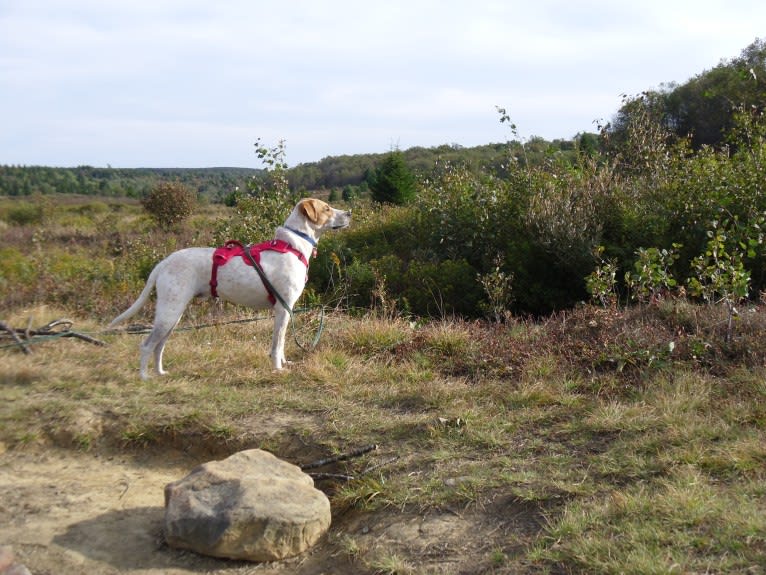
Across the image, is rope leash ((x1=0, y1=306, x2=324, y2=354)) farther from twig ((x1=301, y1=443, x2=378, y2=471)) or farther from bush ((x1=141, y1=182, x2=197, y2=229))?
bush ((x1=141, y1=182, x2=197, y2=229))

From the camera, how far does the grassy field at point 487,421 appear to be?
354cm

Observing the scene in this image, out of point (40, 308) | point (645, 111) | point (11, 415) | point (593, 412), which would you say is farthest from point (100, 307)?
point (645, 111)

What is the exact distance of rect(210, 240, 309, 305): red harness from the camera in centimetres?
571

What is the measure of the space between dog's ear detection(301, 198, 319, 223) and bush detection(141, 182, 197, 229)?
23.5 meters

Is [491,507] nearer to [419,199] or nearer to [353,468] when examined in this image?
[353,468]

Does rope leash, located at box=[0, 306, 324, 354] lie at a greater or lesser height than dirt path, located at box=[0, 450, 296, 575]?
greater

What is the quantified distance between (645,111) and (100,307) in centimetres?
955

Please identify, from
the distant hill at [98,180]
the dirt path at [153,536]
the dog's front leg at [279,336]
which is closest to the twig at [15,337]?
the dirt path at [153,536]

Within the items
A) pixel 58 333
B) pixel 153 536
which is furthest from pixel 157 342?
pixel 153 536

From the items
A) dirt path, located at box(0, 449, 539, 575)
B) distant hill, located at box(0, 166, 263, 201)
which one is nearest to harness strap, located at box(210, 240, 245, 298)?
dirt path, located at box(0, 449, 539, 575)

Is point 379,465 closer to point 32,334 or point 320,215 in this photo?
point 320,215

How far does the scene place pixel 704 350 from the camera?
19.0 feet

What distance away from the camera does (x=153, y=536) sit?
4.18 meters

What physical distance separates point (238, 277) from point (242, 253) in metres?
0.21
